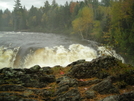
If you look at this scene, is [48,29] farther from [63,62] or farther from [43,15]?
[63,62]

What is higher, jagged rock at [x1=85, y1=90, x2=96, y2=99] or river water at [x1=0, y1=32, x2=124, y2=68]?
jagged rock at [x1=85, y1=90, x2=96, y2=99]

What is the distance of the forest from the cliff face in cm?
240

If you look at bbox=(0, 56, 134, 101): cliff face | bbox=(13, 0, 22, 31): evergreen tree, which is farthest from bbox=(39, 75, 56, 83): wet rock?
bbox=(13, 0, 22, 31): evergreen tree

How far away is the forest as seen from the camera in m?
17.8

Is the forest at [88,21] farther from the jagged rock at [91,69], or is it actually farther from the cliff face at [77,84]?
the cliff face at [77,84]

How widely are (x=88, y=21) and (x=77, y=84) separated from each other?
3044 cm

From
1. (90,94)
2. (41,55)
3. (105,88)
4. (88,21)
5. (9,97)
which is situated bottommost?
(41,55)

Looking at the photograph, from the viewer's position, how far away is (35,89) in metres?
5.23

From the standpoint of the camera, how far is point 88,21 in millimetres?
34344

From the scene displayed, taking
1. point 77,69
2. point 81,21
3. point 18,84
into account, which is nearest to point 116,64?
point 77,69

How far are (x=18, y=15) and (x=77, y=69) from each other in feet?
227

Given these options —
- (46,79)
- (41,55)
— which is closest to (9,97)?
→ (46,79)

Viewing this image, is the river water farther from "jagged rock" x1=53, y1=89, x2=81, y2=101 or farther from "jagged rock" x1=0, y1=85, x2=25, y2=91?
"jagged rock" x1=53, y1=89, x2=81, y2=101

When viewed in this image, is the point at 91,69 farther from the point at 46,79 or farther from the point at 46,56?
the point at 46,56
